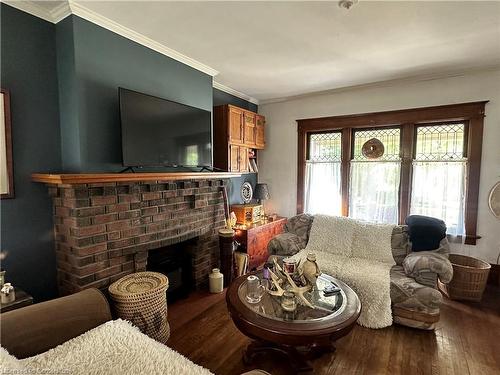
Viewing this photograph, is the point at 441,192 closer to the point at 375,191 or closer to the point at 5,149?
the point at 375,191

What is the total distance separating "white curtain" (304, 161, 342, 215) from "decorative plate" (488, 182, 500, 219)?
5.75 feet

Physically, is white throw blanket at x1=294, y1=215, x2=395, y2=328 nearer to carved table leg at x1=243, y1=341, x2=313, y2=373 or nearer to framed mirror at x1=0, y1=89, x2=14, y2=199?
carved table leg at x1=243, y1=341, x2=313, y2=373

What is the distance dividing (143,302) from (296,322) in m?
1.13

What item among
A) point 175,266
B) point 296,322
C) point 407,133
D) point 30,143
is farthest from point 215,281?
point 407,133

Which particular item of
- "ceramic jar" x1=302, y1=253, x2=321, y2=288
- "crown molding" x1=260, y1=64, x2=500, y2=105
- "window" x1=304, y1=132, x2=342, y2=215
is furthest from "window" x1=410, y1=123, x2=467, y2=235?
"ceramic jar" x1=302, y1=253, x2=321, y2=288

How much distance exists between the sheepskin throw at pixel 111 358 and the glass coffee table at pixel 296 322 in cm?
51

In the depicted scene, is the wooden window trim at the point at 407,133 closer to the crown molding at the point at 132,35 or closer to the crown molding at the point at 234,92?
the crown molding at the point at 234,92

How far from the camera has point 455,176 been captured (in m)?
3.35

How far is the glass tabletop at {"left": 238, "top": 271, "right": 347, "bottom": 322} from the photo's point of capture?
1723 millimetres

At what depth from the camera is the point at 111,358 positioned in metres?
1.26

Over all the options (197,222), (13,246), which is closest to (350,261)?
(197,222)

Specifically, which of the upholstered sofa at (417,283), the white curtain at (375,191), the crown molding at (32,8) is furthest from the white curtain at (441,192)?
the crown molding at (32,8)

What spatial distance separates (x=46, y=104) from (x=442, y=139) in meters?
4.38

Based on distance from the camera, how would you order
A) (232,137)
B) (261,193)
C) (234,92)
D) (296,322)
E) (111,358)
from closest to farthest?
(111,358), (296,322), (232,137), (234,92), (261,193)
